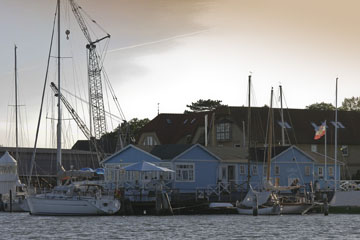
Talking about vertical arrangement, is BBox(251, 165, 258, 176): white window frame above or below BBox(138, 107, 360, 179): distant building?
below

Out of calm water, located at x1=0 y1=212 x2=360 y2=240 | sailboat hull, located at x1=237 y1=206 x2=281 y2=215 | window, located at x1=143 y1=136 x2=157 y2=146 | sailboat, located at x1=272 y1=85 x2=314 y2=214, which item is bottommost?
calm water, located at x1=0 y1=212 x2=360 y2=240

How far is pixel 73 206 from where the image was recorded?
8000 cm

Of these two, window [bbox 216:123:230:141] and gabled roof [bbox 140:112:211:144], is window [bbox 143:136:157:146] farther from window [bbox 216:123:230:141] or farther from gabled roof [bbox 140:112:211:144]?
window [bbox 216:123:230:141]

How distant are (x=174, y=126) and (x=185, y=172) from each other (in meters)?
54.8

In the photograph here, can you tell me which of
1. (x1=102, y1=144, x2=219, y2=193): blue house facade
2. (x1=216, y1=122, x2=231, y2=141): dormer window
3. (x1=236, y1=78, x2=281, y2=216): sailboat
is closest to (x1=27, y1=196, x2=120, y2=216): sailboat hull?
(x1=102, y1=144, x2=219, y2=193): blue house facade

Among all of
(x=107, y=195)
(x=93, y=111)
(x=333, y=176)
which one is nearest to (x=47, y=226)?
(x=107, y=195)

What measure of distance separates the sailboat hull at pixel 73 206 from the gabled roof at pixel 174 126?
6108 centimetres

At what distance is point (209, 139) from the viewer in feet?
451

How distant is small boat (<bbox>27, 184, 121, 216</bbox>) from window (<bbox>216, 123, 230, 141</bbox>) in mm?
54220

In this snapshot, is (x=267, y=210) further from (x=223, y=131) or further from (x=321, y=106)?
(x=321, y=106)

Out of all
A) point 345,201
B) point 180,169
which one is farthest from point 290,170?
point 180,169

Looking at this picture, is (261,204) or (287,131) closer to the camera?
(261,204)

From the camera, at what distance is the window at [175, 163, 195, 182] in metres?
93.6

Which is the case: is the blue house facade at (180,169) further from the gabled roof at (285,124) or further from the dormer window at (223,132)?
the dormer window at (223,132)
